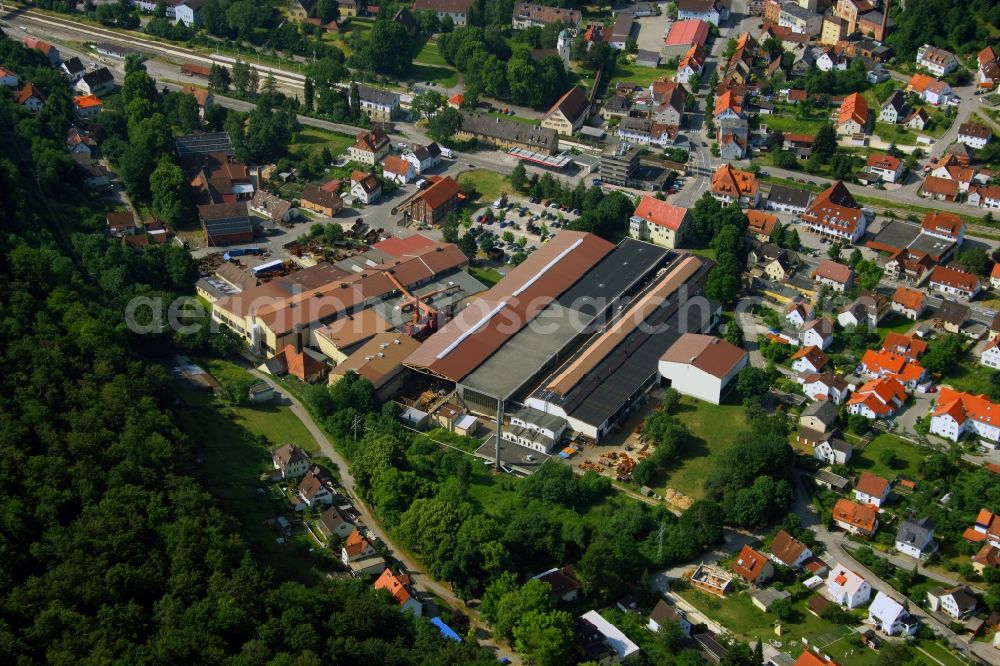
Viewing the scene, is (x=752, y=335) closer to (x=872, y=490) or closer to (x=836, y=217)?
(x=836, y=217)

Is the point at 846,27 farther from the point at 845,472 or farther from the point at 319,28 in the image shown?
the point at 845,472

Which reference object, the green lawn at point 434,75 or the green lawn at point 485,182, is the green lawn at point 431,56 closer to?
the green lawn at point 434,75

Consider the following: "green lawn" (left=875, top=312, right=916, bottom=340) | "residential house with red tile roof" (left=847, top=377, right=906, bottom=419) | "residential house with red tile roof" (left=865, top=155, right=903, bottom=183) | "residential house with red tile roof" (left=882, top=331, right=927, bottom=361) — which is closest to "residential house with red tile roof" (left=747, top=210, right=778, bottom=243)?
"green lawn" (left=875, top=312, right=916, bottom=340)

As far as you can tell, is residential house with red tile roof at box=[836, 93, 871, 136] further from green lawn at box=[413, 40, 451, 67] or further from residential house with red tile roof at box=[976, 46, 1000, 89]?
green lawn at box=[413, 40, 451, 67]

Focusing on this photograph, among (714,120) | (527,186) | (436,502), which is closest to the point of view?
(436,502)

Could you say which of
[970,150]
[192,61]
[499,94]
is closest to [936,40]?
[970,150]

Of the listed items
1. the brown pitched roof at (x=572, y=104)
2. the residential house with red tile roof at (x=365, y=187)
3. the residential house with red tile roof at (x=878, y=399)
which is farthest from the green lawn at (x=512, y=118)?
the residential house with red tile roof at (x=878, y=399)
